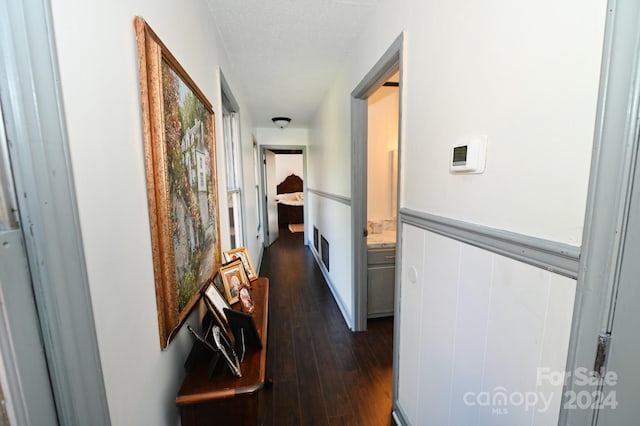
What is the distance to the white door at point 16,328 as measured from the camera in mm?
442

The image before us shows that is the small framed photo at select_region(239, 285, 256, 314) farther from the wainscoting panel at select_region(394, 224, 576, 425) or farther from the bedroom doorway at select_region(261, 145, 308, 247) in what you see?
the bedroom doorway at select_region(261, 145, 308, 247)

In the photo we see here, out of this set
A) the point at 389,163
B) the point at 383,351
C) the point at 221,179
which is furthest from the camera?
the point at 389,163

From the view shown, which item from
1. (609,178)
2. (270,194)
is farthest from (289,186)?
(609,178)

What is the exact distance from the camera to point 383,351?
2.13 m

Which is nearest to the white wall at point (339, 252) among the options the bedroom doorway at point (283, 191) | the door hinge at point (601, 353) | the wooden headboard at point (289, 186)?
the bedroom doorway at point (283, 191)

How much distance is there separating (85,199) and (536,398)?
1267 mm

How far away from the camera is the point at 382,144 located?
279cm

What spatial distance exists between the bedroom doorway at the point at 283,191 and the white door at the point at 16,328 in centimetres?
455

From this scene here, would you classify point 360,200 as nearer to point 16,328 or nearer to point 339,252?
point 339,252

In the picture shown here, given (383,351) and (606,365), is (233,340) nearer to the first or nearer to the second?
→ (606,365)

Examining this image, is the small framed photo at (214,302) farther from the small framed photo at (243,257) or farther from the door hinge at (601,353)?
the door hinge at (601,353)

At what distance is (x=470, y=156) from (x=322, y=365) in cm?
184

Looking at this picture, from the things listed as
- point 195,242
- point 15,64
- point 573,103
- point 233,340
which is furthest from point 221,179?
point 573,103

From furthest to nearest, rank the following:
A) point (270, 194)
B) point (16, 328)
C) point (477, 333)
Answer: point (270, 194) < point (477, 333) < point (16, 328)
